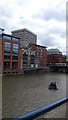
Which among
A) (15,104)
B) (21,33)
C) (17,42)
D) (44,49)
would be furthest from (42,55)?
(15,104)

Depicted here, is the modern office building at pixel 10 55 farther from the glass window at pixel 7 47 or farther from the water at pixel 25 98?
the water at pixel 25 98

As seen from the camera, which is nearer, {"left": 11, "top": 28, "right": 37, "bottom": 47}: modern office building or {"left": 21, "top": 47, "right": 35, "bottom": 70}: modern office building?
{"left": 21, "top": 47, "right": 35, "bottom": 70}: modern office building

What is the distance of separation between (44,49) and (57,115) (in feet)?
248

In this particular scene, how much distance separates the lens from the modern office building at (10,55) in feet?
155

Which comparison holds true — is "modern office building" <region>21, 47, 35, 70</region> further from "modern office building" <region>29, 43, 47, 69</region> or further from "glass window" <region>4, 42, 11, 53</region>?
"glass window" <region>4, 42, 11, 53</region>

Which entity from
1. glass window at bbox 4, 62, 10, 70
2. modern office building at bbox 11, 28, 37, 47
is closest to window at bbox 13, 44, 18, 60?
glass window at bbox 4, 62, 10, 70

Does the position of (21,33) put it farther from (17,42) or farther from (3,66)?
(3,66)

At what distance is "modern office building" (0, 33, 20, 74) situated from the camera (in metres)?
47.1

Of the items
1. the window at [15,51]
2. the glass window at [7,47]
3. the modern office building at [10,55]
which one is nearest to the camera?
the modern office building at [10,55]

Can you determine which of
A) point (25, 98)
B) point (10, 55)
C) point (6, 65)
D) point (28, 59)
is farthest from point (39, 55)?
point (25, 98)

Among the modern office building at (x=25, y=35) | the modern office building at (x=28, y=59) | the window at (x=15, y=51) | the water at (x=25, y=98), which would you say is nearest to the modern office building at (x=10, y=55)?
the window at (x=15, y=51)

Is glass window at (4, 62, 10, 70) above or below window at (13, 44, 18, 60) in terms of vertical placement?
below

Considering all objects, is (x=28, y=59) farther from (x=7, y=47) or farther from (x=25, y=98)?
(x=25, y=98)

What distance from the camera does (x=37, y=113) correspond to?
5.73 feet
